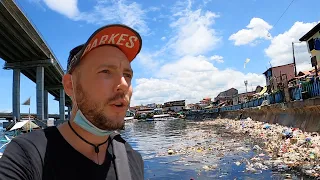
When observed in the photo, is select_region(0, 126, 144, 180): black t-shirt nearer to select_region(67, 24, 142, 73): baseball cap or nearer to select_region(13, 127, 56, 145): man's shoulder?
select_region(13, 127, 56, 145): man's shoulder

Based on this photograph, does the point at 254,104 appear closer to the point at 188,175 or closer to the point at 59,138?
the point at 188,175

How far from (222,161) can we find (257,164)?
2.33 metres

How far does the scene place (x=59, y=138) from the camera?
4.96ft

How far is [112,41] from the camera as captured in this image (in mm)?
1707

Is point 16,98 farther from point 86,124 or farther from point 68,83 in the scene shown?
point 86,124

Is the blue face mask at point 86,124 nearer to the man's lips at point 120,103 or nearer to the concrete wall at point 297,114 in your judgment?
the man's lips at point 120,103

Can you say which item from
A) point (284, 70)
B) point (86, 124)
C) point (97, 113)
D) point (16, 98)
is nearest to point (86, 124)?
point (86, 124)

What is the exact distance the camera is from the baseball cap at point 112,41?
1.62 m

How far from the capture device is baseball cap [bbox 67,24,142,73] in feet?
5.30

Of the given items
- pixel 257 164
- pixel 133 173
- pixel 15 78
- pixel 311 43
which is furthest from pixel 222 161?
pixel 15 78

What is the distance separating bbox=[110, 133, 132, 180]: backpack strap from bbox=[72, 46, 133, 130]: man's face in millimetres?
201

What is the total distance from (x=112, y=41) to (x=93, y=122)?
0.52 meters

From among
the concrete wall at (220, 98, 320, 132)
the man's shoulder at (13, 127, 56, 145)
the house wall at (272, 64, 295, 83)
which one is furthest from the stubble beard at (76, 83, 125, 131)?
the house wall at (272, 64, 295, 83)

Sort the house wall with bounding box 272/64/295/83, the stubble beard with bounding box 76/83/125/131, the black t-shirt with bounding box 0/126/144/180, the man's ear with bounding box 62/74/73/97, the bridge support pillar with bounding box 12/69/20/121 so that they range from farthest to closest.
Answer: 1. the house wall with bounding box 272/64/295/83
2. the bridge support pillar with bounding box 12/69/20/121
3. the man's ear with bounding box 62/74/73/97
4. the stubble beard with bounding box 76/83/125/131
5. the black t-shirt with bounding box 0/126/144/180
